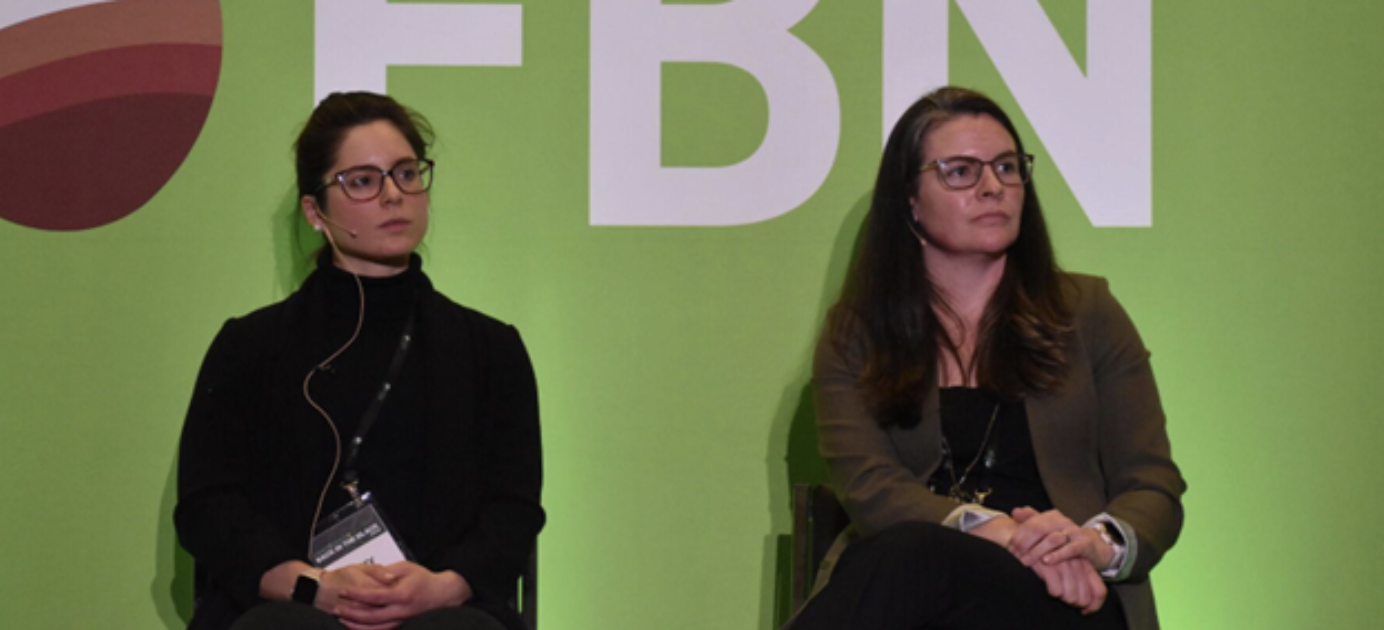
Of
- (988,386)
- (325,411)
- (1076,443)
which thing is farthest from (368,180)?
(1076,443)

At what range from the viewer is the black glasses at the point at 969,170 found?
296cm

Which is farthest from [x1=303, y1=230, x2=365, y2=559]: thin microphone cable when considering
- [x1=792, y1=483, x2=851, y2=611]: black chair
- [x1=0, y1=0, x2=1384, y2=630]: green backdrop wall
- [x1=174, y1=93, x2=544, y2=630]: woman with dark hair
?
[x1=792, y1=483, x2=851, y2=611]: black chair

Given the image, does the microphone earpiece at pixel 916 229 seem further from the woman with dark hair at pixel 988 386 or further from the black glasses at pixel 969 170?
the black glasses at pixel 969 170

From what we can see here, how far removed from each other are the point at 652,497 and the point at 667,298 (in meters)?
0.45

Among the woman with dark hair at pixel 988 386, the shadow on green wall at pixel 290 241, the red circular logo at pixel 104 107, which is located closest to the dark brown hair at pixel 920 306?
the woman with dark hair at pixel 988 386

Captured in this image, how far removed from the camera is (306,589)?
8.80 feet

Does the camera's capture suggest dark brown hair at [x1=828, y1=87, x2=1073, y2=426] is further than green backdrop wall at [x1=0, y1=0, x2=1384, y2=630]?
No

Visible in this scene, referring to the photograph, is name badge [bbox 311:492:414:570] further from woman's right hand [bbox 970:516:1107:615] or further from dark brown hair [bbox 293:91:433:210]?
woman's right hand [bbox 970:516:1107:615]

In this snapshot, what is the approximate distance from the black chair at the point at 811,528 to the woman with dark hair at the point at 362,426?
0.50 metres

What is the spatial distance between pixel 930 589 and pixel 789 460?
Result: 3.56 ft

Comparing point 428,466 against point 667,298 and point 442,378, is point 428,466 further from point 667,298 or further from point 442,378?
point 667,298

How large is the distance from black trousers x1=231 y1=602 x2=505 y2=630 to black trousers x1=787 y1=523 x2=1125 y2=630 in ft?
1.80

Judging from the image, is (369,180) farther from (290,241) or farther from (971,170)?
(971,170)

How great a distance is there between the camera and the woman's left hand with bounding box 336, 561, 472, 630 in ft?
8.70
